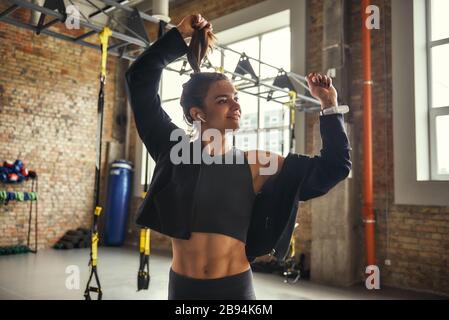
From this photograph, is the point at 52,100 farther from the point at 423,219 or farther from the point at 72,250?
the point at 423,219

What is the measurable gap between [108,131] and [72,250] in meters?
2.85

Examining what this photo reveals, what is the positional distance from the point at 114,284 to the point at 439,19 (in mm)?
5423

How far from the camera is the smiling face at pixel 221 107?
125 centimetres

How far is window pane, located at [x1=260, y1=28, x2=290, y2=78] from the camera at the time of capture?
→ 693 centimetres

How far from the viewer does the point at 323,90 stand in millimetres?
1248

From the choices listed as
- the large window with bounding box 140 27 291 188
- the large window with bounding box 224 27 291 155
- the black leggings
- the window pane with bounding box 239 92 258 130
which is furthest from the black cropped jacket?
the window pane with bounding box 239 92 258 130

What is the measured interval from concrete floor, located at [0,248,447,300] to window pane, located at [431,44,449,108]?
245 cm

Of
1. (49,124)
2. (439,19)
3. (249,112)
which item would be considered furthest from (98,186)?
(49,124)

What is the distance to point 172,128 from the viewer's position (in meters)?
1.32

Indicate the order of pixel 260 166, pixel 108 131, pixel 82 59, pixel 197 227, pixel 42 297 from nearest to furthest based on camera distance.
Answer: pixel 197 227 → pixel 260 166 → pixel 42 297 → pixel 82 59 → pixel 108 131

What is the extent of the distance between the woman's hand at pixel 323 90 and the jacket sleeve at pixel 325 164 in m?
0.05

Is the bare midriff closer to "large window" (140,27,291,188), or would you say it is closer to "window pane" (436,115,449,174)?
"window pane" (436,115,449,174)

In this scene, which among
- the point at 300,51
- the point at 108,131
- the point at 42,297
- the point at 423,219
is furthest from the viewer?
the point at 108,131

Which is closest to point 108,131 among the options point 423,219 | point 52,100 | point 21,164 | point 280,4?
point 52,100
